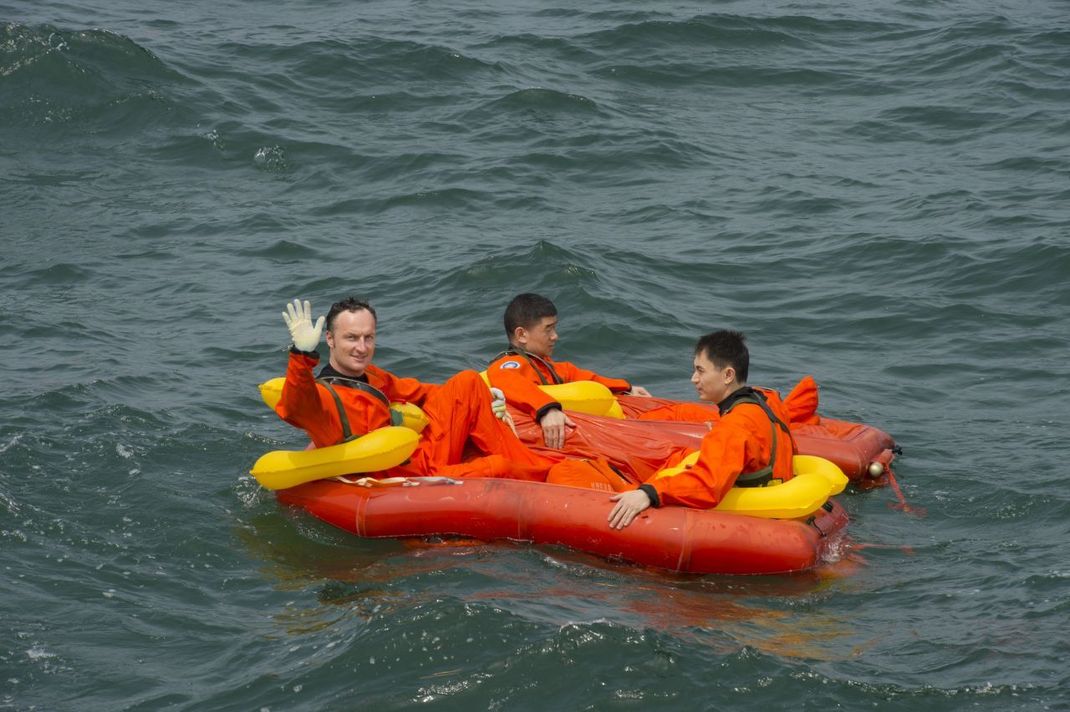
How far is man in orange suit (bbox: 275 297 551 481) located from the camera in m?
7.70

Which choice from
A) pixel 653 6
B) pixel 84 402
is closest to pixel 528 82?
pixel 653 6

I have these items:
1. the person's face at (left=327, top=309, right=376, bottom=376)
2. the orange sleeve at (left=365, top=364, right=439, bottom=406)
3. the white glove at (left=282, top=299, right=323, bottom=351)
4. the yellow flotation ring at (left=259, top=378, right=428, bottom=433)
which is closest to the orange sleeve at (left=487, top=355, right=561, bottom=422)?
the orange sleeve at (left=365, top=364, right=439, bottom=406)

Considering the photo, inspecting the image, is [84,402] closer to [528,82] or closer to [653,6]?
[528,82]

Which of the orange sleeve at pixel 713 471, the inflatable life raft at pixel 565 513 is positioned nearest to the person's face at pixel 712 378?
the orange sleeve at pixel 713 471

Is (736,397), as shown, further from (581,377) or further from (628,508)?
(581,377)

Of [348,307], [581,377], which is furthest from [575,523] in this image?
[581,377]

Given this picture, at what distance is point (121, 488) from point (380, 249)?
18.4 feet

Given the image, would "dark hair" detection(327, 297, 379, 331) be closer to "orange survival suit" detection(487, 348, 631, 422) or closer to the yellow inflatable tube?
the yellow inflatable tube

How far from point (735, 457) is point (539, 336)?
2164 mm

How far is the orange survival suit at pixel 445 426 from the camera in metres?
7.71

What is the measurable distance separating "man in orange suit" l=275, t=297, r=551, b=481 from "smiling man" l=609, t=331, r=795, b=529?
3.20ft

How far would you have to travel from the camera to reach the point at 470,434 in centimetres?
806

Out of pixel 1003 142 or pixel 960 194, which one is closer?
pixel 960 194

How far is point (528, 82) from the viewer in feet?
59.5
